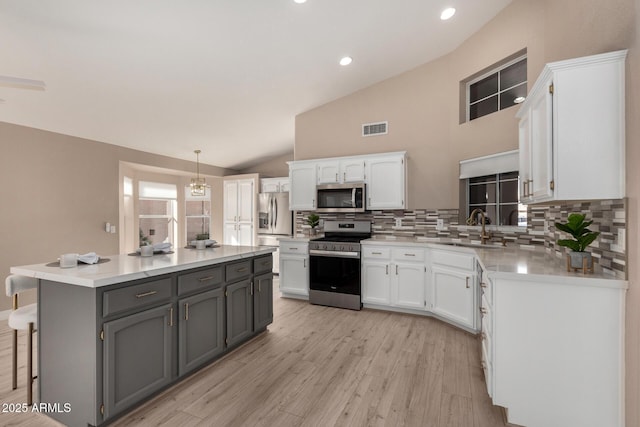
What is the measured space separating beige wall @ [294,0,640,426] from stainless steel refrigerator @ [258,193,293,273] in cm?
135

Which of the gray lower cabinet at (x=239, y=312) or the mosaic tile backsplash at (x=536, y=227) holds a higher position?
the mosaic tile backsplash at (x=536, y=227)

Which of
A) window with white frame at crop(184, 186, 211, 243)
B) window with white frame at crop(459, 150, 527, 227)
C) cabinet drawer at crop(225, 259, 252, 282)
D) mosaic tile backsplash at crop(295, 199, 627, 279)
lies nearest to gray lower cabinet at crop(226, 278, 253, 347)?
cabinet drawer at crop(225, 259, 252, 282)

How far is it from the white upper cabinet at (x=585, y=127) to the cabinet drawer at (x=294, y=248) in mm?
3133

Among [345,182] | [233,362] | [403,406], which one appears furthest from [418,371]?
[345,182]

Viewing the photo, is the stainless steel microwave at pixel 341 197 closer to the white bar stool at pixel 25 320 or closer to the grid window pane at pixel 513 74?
the grid window pane at pixel 513 74

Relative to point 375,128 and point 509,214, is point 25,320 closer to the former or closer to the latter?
point 375,128

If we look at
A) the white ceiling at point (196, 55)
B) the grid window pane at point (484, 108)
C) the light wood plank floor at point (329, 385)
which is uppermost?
the white ceiling at point (196, 55)

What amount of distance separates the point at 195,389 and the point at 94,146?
402 cm

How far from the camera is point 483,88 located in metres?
3.90

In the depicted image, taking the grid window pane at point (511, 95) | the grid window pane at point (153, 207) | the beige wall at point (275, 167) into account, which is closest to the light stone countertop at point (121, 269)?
the grid window pane at point (511, 95)

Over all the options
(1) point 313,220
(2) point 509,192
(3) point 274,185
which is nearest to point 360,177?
(1) point 313,220

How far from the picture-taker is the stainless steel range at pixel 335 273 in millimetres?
4070

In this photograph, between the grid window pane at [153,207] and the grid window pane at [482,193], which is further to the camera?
the grid window pane at [153,207]

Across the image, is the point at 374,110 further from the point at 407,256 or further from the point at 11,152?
the point at 11,152
